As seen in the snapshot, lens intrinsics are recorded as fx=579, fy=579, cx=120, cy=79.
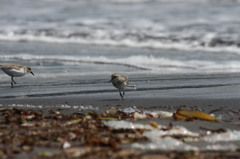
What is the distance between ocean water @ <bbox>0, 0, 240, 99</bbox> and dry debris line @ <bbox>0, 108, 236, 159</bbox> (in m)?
2.46

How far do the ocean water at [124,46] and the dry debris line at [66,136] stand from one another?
2.46 metres

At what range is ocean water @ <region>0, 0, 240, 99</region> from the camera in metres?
9.95

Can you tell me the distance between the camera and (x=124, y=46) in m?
17.9

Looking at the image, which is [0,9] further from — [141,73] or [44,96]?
[44,96]

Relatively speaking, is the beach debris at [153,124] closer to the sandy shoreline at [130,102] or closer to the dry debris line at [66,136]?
the dry debris line at [66,136]

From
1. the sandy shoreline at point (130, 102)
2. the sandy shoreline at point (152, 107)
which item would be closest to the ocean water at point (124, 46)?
the sandy shoreline at point (130, 102)

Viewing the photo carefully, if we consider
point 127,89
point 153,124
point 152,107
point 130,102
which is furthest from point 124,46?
point 153,124

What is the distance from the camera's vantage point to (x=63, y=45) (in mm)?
18109

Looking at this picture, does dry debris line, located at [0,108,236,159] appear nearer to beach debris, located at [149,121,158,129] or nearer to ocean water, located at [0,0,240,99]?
beach debris, located at [149,121,158,129]

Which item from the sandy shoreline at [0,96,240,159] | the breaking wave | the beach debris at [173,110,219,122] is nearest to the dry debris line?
the sandy shoreline at [0,96,240,159]

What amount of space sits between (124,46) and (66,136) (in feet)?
41.4

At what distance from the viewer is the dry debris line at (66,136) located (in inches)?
191

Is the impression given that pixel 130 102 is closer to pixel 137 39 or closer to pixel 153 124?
pixel 153 124

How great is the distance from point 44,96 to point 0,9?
19.4 meters
